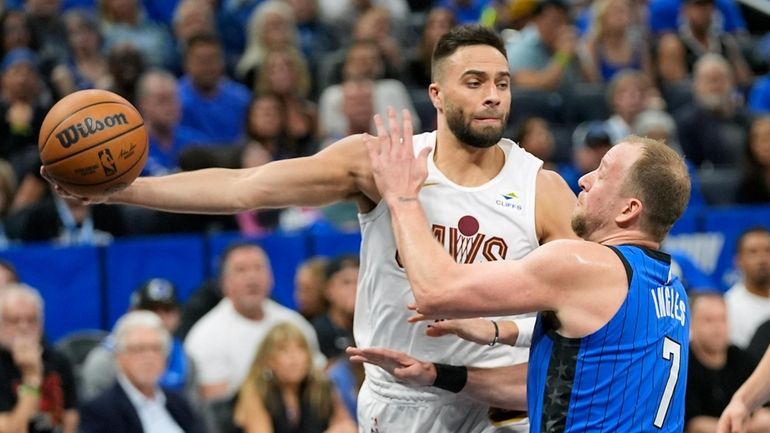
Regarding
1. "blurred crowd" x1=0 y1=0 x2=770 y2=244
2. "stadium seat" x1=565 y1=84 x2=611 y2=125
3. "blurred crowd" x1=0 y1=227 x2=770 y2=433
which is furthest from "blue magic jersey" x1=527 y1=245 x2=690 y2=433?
"stadium seat" x1=565 y1=84 x2=611 y2=125

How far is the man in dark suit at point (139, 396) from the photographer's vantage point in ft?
27.0

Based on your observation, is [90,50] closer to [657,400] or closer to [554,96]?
[554,96]

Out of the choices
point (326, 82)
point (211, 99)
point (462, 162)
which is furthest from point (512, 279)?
point (326, 82)

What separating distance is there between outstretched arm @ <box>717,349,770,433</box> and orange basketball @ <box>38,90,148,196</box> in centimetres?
259

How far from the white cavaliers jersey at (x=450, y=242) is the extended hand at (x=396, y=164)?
17.4 inches

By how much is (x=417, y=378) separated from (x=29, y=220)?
5543mm

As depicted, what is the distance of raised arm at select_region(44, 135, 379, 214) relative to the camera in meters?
5.49

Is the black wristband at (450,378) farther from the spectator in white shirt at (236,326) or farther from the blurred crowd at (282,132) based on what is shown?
the spectator in white shirt at (236,326)

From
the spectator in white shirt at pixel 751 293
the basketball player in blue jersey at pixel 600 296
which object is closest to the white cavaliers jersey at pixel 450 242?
the basketball player in blue jersey at pixel 600 296

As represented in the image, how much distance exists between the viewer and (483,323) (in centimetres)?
540

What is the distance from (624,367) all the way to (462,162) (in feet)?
4.24

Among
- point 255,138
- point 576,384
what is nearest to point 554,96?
point 255,138

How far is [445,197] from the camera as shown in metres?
5.60

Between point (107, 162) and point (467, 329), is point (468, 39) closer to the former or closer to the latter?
point (467, 329)
